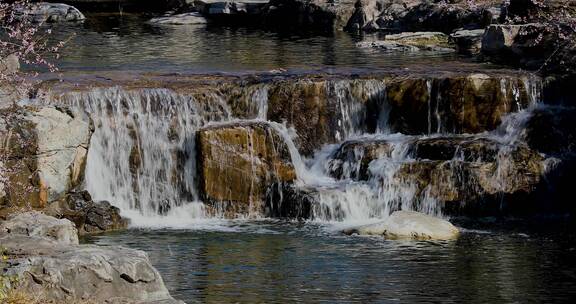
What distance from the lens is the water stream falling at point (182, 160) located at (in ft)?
72.7

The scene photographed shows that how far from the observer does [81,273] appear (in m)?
11.9

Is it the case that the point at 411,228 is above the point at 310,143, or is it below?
below

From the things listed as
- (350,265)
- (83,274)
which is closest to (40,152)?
(350,265)

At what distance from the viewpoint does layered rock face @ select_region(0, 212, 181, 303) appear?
1165 centimetres

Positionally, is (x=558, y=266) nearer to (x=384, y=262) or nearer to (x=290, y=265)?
(x=384, y=262)

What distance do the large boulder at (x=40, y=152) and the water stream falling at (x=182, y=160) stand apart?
5.65ft

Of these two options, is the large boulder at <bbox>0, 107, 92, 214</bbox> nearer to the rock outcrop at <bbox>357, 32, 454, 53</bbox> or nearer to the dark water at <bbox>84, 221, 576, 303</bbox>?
the dark water at <bbox>84, 221, 576, 303</bbox>

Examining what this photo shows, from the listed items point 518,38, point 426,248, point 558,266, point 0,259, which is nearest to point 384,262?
point 426,248

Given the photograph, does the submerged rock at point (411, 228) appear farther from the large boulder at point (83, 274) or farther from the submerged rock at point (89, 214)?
the large boulder at point (83, 274)

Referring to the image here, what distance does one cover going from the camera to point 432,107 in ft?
79.3

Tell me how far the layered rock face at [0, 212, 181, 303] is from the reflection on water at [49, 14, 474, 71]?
16.6 m

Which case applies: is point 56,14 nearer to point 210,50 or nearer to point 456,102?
point 210,50

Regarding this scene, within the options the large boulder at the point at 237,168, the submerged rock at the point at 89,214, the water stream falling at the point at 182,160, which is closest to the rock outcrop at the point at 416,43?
the water stream falling at the point at 182,160

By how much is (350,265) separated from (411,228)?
108 inches
